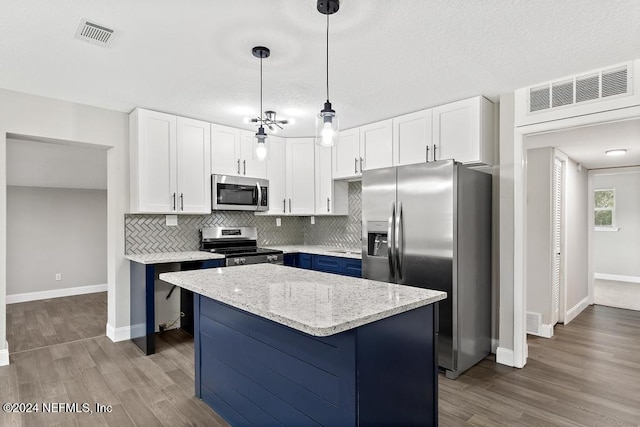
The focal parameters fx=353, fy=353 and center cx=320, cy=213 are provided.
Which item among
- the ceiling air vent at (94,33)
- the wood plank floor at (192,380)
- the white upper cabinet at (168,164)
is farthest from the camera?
the white upper cabinet at (168,164)

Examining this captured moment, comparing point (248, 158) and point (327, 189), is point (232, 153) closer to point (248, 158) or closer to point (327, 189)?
point (248, 158)

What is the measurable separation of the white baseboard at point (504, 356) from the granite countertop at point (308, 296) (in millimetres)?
1869

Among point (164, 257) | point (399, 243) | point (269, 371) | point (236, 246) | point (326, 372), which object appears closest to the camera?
point (326, 372)

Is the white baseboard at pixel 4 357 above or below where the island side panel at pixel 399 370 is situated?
below

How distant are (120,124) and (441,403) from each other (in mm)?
3994

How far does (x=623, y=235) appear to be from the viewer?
7441 mm

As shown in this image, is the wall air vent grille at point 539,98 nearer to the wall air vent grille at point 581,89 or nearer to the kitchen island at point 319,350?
the wall air vent grille at point 581,89

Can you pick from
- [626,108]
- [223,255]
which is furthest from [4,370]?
[626,108]

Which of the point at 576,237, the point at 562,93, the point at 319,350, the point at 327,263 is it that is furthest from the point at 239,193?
the point at 576,237

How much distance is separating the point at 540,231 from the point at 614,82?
1.96 meters

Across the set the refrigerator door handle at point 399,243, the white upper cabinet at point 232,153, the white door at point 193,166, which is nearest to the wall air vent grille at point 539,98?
the refrigerator door handle at point 399,243

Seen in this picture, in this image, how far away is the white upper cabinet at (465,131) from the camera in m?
3.20

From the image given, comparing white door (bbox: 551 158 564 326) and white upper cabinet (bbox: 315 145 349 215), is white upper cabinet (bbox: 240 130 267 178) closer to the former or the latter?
white upper cabinet (bbox: 315 145 349 215)

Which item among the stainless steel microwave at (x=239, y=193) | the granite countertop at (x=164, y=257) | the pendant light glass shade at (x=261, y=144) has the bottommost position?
the granite countertop at (x=164, y=257)
